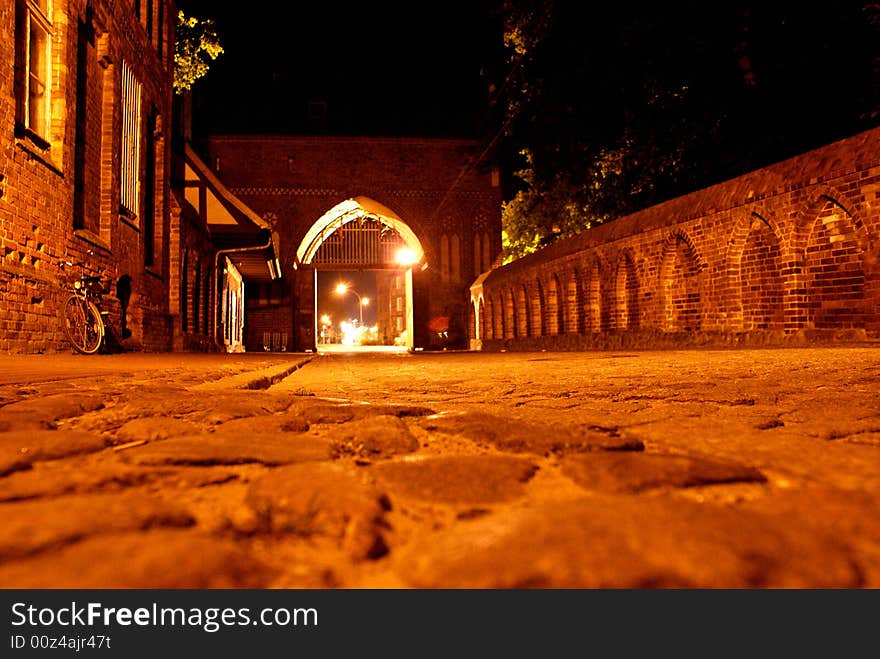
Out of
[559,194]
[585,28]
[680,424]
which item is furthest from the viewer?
[559,194]

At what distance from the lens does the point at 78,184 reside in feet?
28.5

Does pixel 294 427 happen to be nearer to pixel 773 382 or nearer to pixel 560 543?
pixel 560 543

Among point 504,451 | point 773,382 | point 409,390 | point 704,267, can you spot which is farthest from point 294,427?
point 704,267

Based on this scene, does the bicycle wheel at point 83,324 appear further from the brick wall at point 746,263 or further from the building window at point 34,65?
the brick wall at point 746,263

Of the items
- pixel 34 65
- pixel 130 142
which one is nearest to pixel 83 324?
pixel 34 65

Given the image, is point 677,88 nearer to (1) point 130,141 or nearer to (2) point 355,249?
(1) point 130,141

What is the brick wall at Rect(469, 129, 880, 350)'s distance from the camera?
789 cm

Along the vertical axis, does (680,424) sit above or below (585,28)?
below

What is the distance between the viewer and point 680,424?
2000 millimetres

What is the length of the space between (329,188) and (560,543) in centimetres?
2771

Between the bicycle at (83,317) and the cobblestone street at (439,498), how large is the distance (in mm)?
6189

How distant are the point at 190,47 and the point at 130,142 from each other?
697cm

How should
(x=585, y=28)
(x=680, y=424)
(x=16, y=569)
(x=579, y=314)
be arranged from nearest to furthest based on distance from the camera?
(x=16, y=569)
(x=680, y=424)
(x=579, y=314)
(x=585, y=28)

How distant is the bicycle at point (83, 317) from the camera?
Result: 7.70 m
